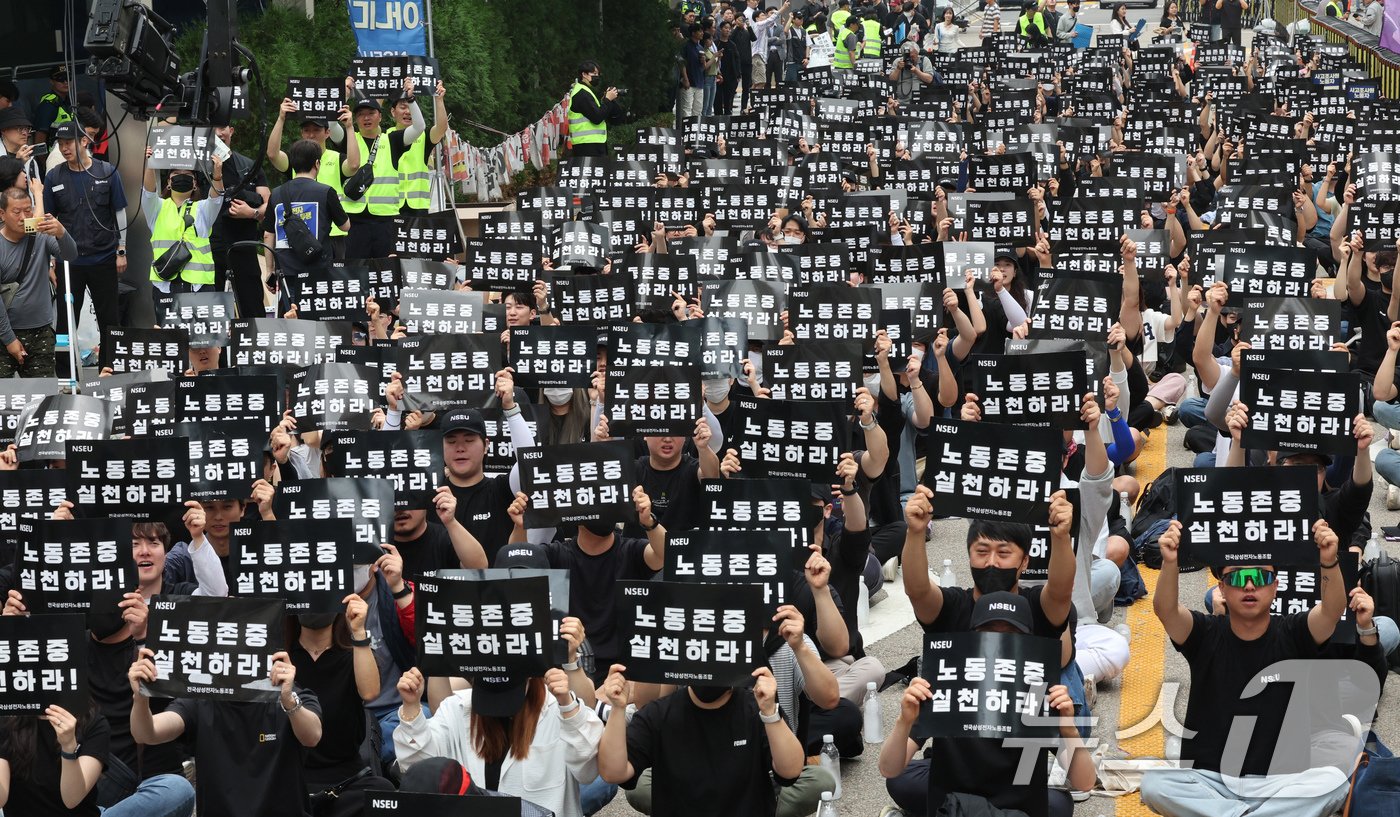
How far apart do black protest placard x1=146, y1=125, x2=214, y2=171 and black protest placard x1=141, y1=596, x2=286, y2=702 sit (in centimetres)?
918

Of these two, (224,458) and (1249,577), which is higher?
(224,458)

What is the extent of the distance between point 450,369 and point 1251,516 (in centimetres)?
517

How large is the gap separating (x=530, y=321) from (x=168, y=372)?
253 centimetres

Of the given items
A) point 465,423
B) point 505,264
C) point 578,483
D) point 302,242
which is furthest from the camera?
point 302,242

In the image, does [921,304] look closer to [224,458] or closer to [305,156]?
[224,458]

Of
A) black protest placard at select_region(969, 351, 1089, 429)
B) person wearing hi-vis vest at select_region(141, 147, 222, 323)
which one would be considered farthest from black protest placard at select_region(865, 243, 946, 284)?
person wearing hi-vis vest at select_region(141, 147, 222, 323)

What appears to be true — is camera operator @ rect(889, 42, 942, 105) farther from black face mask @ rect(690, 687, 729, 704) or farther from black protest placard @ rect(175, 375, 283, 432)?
black face mask @ rect(690, 687, 729, 704)

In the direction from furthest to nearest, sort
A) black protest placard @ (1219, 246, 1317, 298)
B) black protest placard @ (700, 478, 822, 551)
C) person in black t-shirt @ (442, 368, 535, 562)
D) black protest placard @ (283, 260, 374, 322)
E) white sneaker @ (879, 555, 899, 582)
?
black protest placard @ (283, 260, 374, 322) → black protest placard @ (1219, 246, 1317, 298) → white sneaker @ (879, 555, 899, 582) → person in black t-shirt @ (442, 368, 535, 562) → black protest placard @ (700, 478, 822, 551)

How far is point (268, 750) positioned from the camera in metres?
8.27

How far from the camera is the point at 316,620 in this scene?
8.85 meters

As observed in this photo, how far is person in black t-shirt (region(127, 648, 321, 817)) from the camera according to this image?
8.23 meters

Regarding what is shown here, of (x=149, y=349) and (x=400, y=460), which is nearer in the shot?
(x=400, y=460)

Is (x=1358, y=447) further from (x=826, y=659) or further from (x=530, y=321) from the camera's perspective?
(x=530, y=321)

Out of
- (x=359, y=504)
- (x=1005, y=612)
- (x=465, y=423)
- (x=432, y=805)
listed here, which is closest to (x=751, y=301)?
(x=465, y=423)
